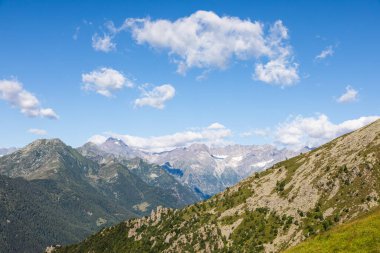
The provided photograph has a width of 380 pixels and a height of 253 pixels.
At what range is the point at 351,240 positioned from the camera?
50062 mm

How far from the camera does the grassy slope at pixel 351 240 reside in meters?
47.7

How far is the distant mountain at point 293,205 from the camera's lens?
125 m

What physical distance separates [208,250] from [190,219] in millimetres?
40730

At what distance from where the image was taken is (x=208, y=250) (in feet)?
518

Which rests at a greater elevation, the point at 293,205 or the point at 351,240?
the point at 351,240

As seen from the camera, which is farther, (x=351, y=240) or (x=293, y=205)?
(x=293, y=205)

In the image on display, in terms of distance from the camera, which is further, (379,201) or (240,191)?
(240,191)

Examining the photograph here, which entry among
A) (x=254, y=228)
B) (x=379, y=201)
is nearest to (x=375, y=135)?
(x=379, y=201)

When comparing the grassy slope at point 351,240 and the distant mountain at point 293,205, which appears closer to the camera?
the grassy slope at point 351,240

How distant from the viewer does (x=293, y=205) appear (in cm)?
14712

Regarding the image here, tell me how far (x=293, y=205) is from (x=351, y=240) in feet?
327

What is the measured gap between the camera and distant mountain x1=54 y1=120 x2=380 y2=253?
125000 millimetres

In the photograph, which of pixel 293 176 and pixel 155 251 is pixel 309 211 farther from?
pixel 155 251

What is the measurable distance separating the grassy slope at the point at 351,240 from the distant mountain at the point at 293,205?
50.3 metres
